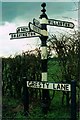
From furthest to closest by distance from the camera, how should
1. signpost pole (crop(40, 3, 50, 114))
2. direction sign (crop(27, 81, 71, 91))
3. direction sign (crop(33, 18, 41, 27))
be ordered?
signpost pole (crop(40, 3, 50, 114)) → direction sign (crop(33, 18, 41, 27)) → direction sign (crop(27, 81, 71, 91))

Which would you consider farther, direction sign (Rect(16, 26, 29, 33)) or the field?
direction sign (Rect(16, 26, 29, 33))

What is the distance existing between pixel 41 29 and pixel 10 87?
6.81 ft

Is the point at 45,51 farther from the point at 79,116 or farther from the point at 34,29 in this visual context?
the point at 79,116

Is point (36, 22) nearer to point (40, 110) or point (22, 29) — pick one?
point (22, 29)

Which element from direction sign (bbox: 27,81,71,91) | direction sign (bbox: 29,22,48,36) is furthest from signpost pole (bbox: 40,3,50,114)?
direction sign (bbox: 27,81,71,91)

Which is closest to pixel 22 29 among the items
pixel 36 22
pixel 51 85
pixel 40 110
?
pixel 36 22

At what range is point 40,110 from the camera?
6832mm

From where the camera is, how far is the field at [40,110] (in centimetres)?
640

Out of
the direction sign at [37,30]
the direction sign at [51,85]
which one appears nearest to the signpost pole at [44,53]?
the direction sign at [37,30]

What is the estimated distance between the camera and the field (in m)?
6.40

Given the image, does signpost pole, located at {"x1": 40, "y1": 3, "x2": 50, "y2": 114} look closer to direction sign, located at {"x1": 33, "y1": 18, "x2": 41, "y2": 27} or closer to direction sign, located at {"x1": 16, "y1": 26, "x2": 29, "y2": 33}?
direction sign, located at {"x1": 33, "y1": 18, "x2": 41, "y2": 27}

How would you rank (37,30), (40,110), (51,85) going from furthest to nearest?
(40,110) → (37,30) → (51,85)

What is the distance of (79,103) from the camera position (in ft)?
22.6

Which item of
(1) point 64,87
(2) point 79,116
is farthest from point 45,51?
(2) point 79,116
